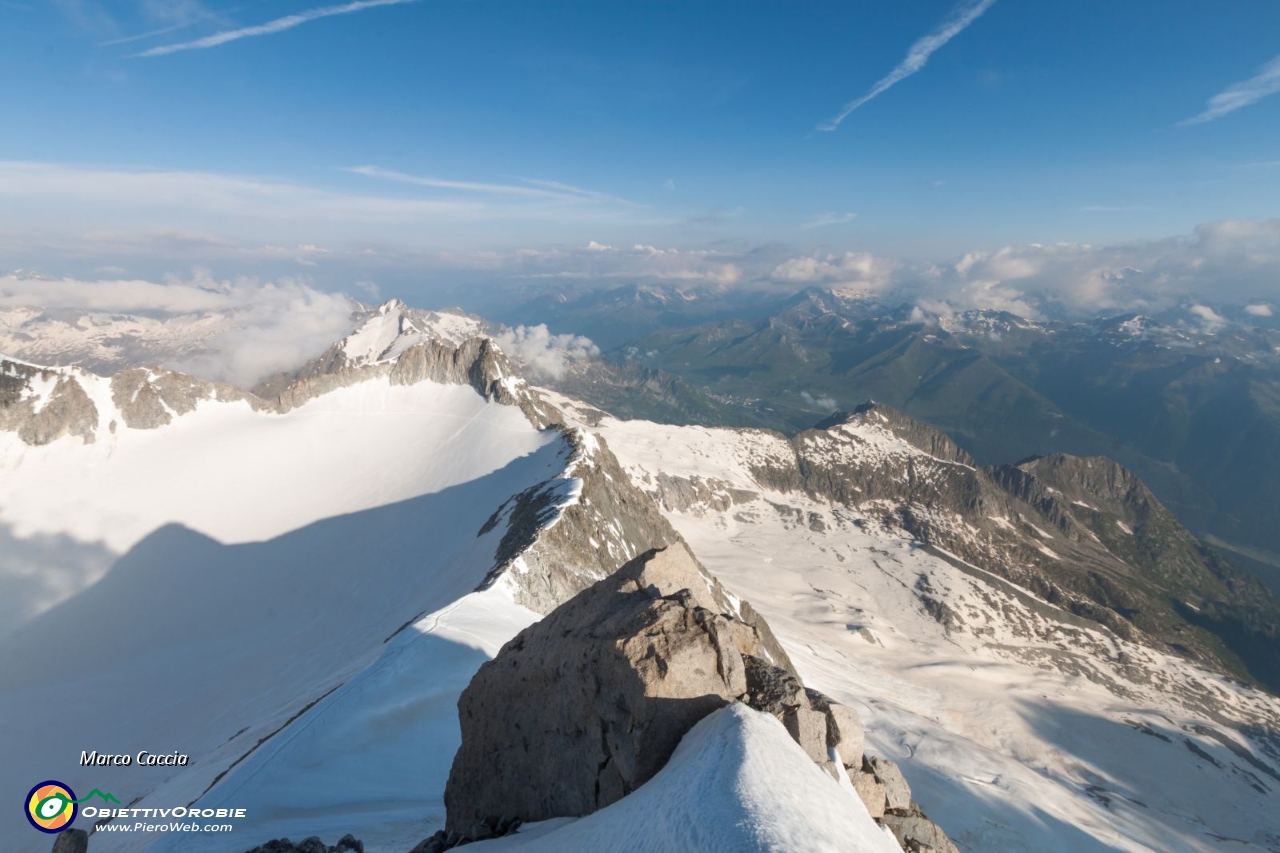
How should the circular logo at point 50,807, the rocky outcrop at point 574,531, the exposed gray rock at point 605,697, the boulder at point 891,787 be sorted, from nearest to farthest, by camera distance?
the exposed gray rock at point 605,697 < the boulder at point 891,787 < the circular logo at point 50,807 < the rocky outcrop at point 574,531

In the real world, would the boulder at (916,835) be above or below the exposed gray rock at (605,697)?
below

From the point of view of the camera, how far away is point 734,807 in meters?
9.92

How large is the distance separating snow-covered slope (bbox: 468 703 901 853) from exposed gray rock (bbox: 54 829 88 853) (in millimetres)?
16563

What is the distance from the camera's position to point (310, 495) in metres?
103

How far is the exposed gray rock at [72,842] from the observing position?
58.2ft

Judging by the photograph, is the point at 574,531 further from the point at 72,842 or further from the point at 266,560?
the point at 266,560

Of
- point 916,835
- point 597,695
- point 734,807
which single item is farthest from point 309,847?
point 916,835

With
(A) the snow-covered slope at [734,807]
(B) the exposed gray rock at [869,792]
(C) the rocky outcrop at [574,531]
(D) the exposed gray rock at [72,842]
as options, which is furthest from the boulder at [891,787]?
(C) the rocky outcrop at [574,531]

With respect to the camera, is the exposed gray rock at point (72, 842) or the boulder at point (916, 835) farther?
the exposed gray rock at point (72, 842)

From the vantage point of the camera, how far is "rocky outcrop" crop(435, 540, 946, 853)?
1454 cm

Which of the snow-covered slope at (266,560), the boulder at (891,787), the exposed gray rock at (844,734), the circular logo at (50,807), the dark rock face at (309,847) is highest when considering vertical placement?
the exposed gray rock at (844,734)

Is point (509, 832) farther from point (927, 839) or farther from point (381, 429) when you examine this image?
point (381, 429)

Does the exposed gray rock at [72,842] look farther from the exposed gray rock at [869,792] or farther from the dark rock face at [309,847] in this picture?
the exposed gray rock at [869,792]

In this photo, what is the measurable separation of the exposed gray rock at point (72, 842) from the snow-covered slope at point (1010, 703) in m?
73.6
